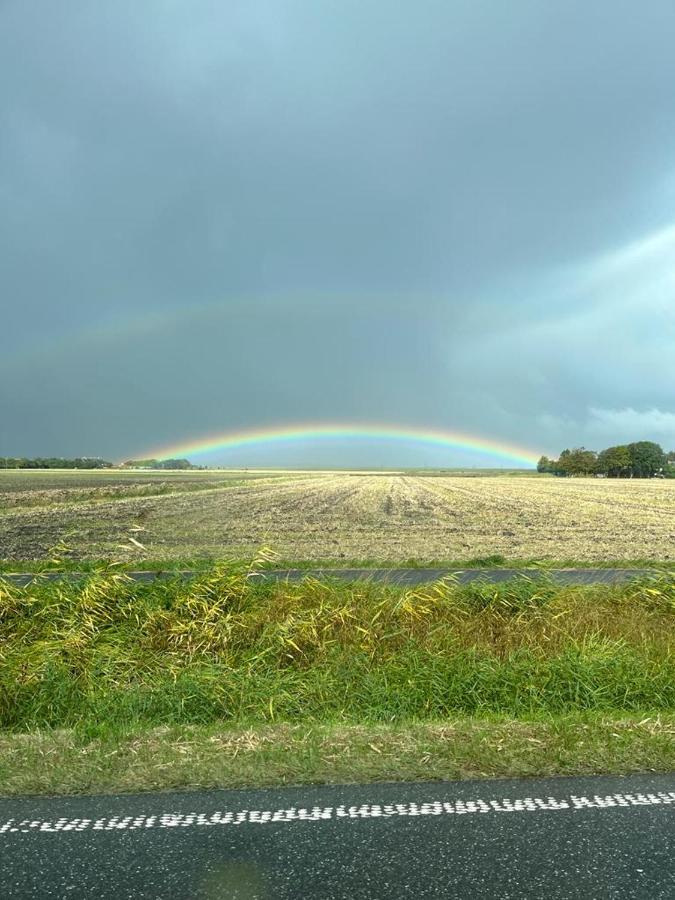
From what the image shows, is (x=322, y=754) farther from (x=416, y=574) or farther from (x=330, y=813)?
(x=416, y=574)

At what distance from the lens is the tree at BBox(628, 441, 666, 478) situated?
16538 cm

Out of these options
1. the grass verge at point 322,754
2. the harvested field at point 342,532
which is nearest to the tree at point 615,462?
the harvested field at point 342,532

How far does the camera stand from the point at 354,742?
4805 millimetres

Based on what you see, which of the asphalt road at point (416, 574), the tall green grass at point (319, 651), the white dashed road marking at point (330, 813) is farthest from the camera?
the asphalt road at point (416, 574)

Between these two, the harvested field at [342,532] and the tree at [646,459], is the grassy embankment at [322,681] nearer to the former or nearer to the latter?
the harvested field at [342,532]

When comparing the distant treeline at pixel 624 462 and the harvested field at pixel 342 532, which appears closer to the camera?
the harvested field at pixel 342 532

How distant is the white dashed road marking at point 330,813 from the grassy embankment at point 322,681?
43 centimetres

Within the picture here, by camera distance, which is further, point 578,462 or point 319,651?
point 578,462

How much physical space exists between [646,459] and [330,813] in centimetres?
18093

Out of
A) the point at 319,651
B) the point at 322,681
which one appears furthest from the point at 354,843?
the point at 319,651

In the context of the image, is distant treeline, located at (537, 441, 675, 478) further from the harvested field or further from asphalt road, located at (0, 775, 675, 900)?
asphalt road, located at (0, 775, 675, 900)

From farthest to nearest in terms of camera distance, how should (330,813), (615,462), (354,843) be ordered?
(615,462)
(330,813)
(354,843)

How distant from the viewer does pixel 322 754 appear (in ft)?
15.1

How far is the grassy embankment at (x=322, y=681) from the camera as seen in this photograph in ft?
14.8
